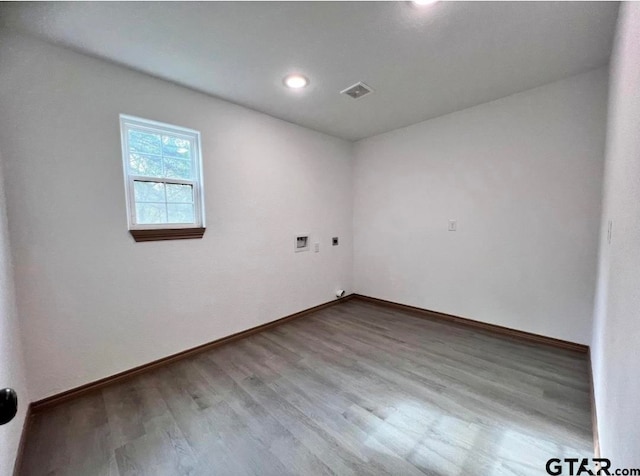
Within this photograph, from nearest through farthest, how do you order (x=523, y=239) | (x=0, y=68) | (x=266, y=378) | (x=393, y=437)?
(x=393, y=437)
(x=0, y=68)
(x=266, y=378)
(x=523, y=239)

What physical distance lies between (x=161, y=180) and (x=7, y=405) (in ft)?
6.69

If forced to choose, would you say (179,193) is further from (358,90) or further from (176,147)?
(358,90)

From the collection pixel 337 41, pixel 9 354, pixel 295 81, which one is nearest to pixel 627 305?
pixel 337 41

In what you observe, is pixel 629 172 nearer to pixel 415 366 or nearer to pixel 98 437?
pixel 415 366

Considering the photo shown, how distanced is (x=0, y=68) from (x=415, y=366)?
3.65 meters

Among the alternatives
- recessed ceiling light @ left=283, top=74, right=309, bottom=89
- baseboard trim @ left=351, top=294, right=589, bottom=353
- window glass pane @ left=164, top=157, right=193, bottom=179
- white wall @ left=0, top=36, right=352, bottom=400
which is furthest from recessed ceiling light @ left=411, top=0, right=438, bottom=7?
baseboard trim @ left=351, top=294, right=589, bottom=353

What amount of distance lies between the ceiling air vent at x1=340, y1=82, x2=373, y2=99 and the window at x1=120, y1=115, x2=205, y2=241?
4.95 ft

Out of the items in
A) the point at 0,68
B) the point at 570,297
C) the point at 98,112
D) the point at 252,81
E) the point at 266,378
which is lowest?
the point at 266,378

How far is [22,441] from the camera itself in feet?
4.91

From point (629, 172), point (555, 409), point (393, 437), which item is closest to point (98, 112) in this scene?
point (393, 437)

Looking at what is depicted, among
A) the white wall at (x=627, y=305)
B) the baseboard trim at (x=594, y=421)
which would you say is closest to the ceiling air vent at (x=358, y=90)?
the white wall at (x=627, y=305)

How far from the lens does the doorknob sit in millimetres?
629

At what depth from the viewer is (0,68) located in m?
1.64

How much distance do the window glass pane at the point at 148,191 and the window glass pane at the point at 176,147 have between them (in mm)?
307
